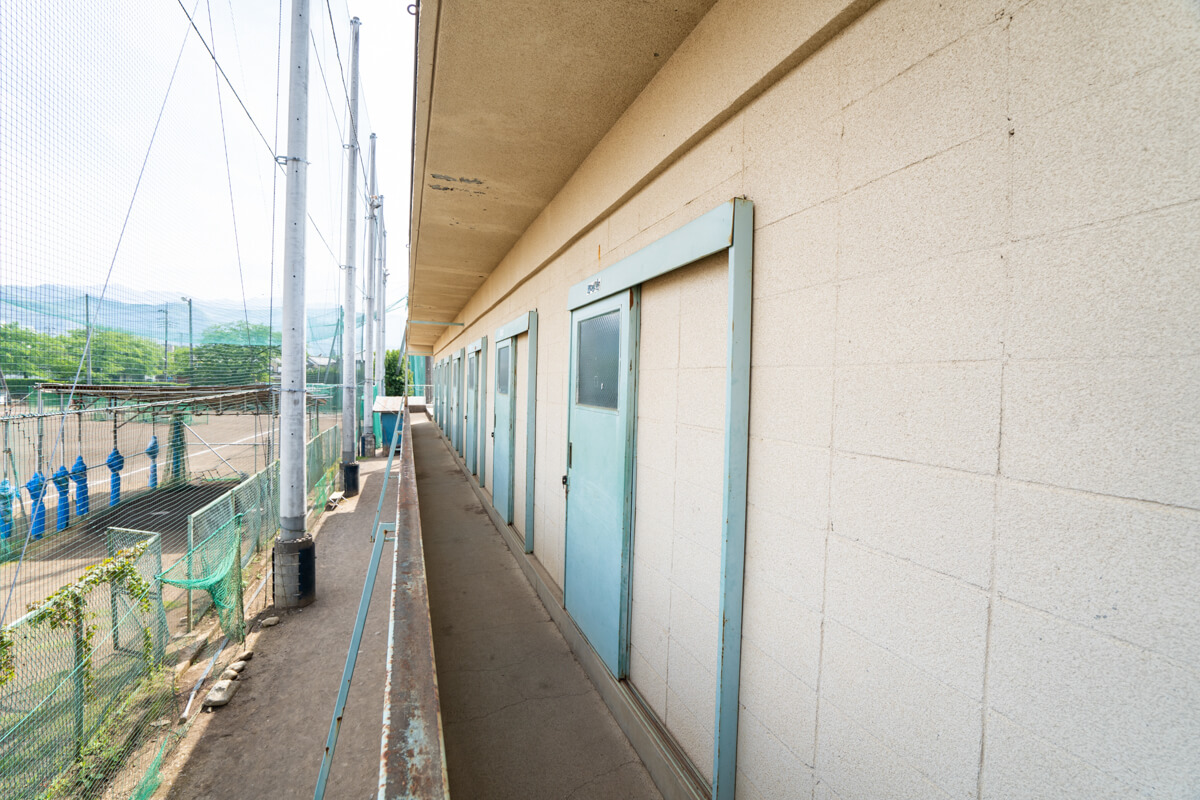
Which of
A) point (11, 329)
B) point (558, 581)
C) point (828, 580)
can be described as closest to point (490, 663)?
point (558, 581)

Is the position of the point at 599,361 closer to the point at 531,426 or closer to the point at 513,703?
the point at 531,426

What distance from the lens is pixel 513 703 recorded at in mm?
3326

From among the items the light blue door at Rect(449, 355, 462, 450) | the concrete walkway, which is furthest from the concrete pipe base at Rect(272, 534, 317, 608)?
the light blue door at Rect(449, 355, 462, 450)

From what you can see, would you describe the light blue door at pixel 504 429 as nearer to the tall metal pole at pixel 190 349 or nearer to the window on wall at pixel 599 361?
the window on wall at pixel 599 361

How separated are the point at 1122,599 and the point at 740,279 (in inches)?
57.5

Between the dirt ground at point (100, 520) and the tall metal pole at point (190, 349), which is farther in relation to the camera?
the tall metal pole at point (190, 349)

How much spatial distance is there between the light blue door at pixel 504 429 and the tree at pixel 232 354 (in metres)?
5.69

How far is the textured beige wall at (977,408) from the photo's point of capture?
0.92 meters

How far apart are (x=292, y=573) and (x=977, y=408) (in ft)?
23.1

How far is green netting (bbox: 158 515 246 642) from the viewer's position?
489 cm

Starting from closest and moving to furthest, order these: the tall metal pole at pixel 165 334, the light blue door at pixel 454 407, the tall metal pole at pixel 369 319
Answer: the tall metal pole at pixel 165 334 → the light blue door at pixel 454 407 → the tall metal pole at pixel 369 319

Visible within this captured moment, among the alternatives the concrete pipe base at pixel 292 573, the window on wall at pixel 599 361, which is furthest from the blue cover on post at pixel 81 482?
the window on wall at pixel 599 361

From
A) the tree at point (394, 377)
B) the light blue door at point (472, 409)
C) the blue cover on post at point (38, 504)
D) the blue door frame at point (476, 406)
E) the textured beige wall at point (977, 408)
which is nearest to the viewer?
the textured beige wall at point (977, 408)

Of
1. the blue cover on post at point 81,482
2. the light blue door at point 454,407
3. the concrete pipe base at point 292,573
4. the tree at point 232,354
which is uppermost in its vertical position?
the tree at point 232,354
